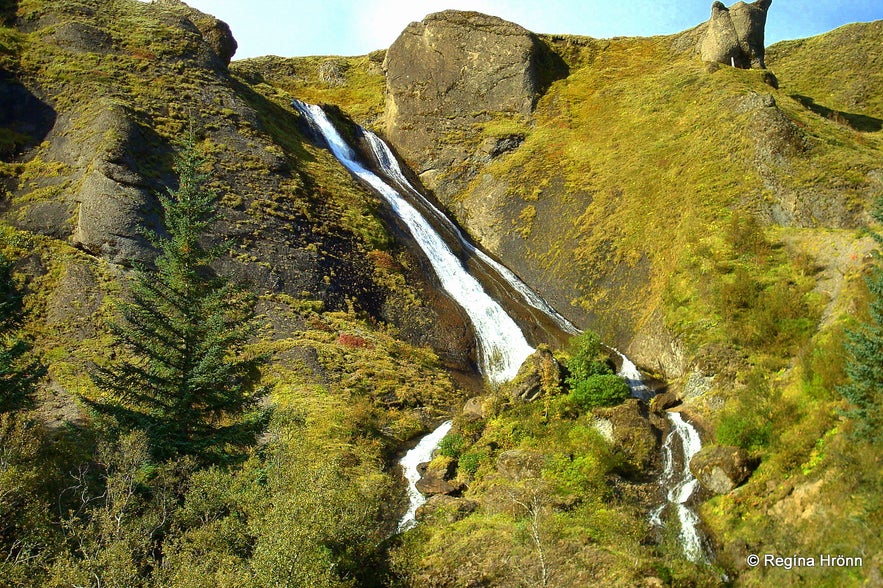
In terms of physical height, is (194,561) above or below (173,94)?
below

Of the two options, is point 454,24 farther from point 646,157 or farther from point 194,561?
point 194,561

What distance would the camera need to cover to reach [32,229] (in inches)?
1312

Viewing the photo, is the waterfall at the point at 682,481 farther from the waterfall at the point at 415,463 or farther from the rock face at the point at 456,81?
the rock face at the point at 456,81

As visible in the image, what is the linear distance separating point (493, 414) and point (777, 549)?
11490 millimetres

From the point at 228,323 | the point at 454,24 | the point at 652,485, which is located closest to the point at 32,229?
the point at 228,323

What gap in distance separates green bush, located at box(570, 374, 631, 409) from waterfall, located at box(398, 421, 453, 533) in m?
5.52

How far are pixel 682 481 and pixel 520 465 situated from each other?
5262 millimetres

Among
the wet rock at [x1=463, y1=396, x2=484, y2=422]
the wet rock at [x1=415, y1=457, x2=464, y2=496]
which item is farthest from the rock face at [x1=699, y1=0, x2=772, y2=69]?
the wet rock at [x1=415, y1=457, x2=464, y2=496]

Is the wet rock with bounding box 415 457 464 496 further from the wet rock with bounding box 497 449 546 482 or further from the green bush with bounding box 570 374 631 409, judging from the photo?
the green bush with bounding box 570 374 631 409

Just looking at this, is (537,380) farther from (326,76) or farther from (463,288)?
(326,76)

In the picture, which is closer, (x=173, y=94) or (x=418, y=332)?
(x=418, y=332)

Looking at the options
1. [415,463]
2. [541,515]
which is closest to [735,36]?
[415,463]

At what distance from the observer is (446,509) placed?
63.4 feet

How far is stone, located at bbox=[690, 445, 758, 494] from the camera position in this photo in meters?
18.8
